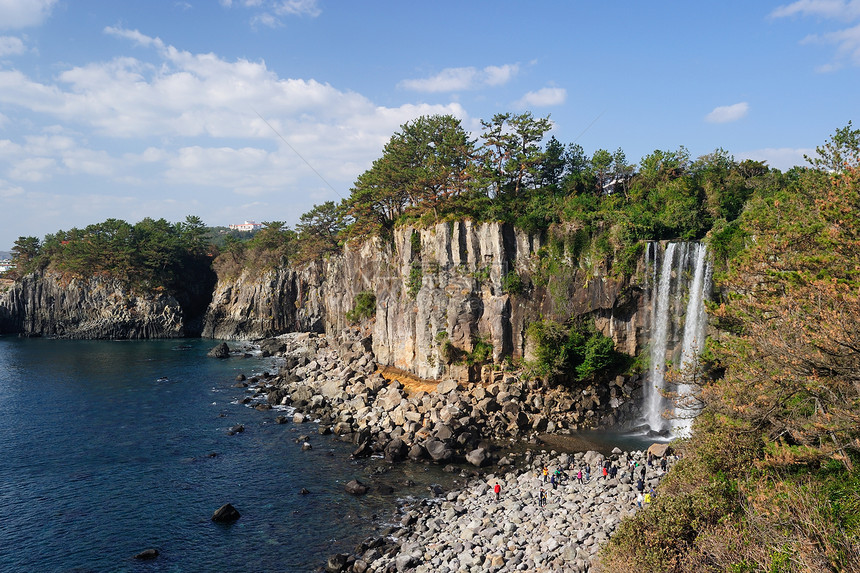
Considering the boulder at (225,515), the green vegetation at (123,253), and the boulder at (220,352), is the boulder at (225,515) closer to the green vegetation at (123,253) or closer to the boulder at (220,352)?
the boulder at (220,352)

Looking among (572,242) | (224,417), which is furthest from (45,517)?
(572,242)

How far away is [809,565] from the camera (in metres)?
12.2

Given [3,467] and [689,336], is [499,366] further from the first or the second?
[3,467]

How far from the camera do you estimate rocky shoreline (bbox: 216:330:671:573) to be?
81.4ft

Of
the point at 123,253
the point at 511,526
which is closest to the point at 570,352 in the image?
the point at 511,526

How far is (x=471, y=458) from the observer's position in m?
36.9

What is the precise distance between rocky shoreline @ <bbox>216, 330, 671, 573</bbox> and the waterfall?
3.12 metres

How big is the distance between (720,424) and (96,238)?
111447mm

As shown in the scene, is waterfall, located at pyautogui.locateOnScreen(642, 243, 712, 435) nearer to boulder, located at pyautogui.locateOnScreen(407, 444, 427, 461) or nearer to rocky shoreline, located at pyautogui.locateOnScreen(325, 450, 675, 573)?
rocky shoreline, located at pyautogui.locateOnScreen(325, 450, 675, 573)

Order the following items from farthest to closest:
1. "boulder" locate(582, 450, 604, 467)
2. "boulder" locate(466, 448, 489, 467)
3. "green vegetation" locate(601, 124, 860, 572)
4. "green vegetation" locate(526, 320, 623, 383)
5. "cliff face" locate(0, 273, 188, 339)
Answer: "cliff face" locate(0, 273, 188, 339) < "green vegetation" locate(526, 320, 623, 383) < "boulder" locate(466, 448, 489, 467) < "boulder" locate(582, 450, 604, 467) < "green vegetation" locate(601, 124, 860, 572)

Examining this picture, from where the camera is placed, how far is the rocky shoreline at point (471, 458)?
2481 cm

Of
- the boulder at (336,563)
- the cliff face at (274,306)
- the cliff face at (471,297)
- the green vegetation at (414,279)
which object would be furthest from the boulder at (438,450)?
the cliff face at (274,306)

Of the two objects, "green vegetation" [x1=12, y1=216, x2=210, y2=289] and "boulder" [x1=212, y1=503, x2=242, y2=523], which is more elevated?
"green vegetation" [x1=12, y1=216, x2=210, y2=289]

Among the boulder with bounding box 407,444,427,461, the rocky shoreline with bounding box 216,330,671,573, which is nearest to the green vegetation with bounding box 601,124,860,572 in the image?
the rocky shoreline with bounding box 216,330,671,573
